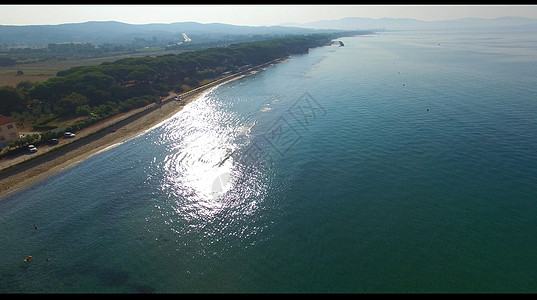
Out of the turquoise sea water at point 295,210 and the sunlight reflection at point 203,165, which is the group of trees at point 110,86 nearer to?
the sunlight reflection at point 203,165

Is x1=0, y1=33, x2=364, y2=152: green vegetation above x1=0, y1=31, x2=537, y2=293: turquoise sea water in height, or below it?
above

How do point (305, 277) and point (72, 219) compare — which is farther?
point (72, 219)

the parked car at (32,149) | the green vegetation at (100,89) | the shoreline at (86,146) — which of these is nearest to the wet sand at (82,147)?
the shoreline at (86,146)

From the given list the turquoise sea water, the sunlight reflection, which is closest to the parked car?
the turquoise sea water

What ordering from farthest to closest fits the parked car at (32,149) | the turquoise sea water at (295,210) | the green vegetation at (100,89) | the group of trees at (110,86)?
the group of trees at (110,86) → the green vegetation at (100,89) → the parked car at (32,149) → the turquoise sea water at (295,210)

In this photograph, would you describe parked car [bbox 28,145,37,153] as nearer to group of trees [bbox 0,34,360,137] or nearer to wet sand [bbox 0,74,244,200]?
wet sand [bbox 0,74,244,200]

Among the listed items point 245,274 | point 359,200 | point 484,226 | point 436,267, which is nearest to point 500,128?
point 484,226

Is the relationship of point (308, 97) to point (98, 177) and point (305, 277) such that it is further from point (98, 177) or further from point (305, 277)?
point (305, 277)
